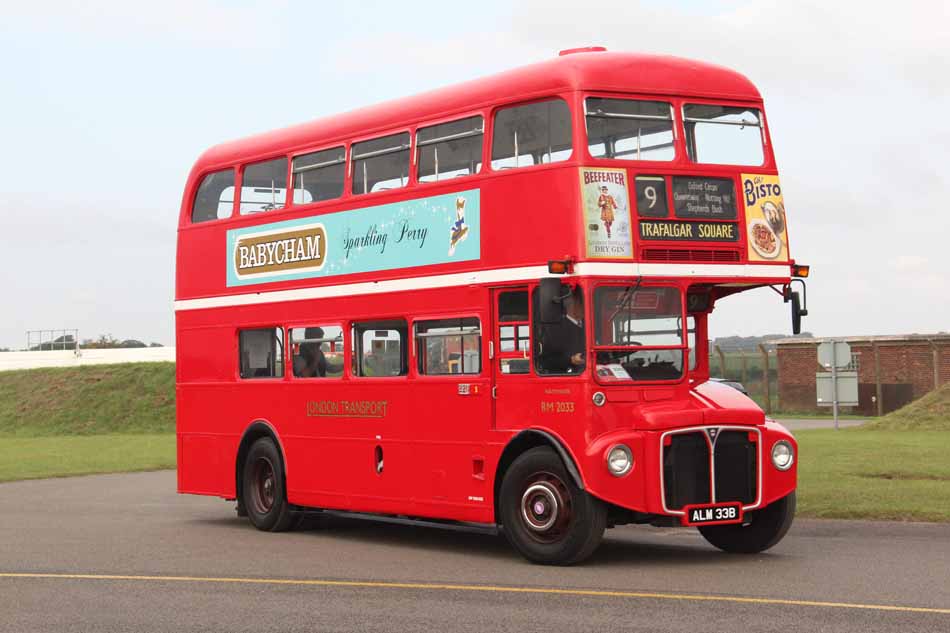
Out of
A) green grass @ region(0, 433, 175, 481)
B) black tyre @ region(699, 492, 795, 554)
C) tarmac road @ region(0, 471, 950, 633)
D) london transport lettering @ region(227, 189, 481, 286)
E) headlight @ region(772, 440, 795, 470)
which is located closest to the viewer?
tarmac road @ region(0, 471, 950, 633)

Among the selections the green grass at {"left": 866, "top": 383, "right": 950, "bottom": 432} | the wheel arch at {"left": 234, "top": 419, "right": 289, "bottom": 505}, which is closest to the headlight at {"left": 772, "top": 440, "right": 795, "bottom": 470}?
the wheel arch at {"left": 234, "top": 419, "right": 289, "bottom": 505}

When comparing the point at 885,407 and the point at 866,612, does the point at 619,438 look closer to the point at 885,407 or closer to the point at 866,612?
the point at 866,612

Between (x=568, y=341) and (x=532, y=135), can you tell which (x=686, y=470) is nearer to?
(x=568, y=341)

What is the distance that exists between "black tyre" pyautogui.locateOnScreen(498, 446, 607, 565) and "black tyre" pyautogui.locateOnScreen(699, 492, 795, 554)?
172cm

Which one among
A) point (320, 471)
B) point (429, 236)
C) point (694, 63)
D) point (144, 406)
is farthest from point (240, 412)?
point (144, 406)

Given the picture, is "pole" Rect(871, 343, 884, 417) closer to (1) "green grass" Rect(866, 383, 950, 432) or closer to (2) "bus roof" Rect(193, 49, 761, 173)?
(1) "green grass" Rect(866, 383, 950, 432)

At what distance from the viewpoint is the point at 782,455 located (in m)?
12.8

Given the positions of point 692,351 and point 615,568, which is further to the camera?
point 692,351

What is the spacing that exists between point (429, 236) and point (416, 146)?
3.13ft

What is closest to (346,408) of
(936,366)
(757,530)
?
(757,530)

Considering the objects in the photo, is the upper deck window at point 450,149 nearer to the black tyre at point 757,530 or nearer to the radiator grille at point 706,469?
the radiator grille at point 706,469

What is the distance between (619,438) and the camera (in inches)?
480

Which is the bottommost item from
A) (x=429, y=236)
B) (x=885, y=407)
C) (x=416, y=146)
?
(x=885, y=407)

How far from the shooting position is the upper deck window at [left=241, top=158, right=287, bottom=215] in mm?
16688
